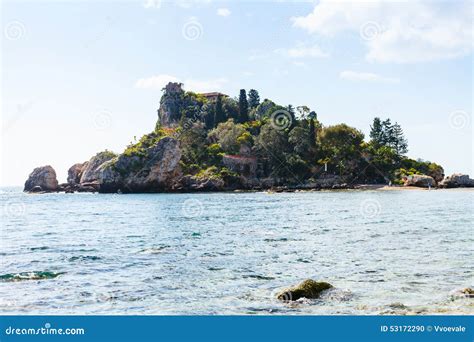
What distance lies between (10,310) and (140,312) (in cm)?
371

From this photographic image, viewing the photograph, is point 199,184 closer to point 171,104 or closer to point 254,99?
point 171,104

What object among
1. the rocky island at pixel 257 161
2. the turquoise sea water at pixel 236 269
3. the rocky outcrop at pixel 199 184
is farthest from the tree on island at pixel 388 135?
the turquoise sea water at pixel 236 269

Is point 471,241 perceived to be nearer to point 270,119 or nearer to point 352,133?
point 352,133

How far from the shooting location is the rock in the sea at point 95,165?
138 metres

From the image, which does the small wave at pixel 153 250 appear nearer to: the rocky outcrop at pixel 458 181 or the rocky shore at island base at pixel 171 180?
the rocky shore at island base at pixel 171 180

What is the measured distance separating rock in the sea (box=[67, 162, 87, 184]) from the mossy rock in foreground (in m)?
146

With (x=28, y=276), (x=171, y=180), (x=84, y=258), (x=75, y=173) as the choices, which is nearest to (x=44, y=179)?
(x=75, y=173)

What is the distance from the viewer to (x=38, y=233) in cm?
3356

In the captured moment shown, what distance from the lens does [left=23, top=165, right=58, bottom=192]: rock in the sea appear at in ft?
476

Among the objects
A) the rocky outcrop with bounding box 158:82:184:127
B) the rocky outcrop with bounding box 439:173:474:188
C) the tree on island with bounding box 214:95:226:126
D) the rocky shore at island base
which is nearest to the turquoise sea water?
the rocky shore at island base

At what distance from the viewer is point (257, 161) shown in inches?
5034

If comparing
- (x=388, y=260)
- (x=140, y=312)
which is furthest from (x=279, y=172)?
(x=140, y=312)

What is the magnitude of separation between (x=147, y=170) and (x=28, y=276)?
101733 millimetres

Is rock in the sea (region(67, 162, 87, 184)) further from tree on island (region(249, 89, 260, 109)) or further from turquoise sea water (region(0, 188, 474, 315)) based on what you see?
turquoise sea water (region(0, 188, 474, 315))
